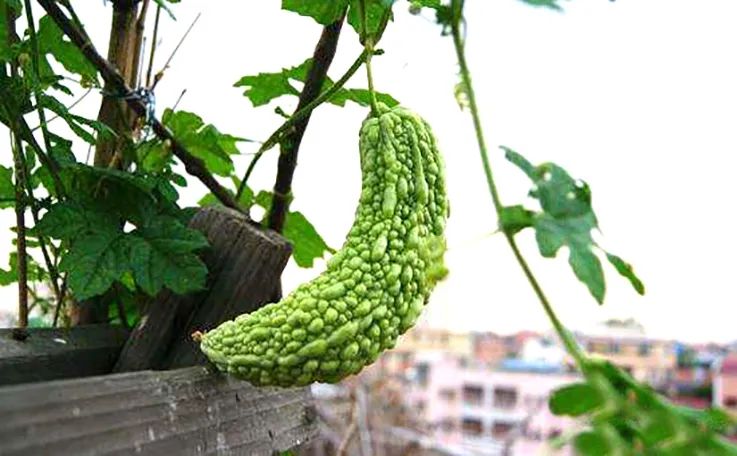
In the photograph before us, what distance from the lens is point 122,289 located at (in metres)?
0.97

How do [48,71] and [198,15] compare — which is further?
[198,15]

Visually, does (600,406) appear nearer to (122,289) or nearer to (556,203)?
(556,203)

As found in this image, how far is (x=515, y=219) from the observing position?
47cm

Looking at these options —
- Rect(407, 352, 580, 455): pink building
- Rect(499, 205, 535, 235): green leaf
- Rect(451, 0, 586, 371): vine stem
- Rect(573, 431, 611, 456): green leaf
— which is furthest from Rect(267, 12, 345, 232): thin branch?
Rect(407, 352, 580, 455): pink building

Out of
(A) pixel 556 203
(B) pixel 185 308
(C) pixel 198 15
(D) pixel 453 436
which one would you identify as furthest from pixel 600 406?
(D) pixel 453 436

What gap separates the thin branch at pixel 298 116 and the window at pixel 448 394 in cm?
349

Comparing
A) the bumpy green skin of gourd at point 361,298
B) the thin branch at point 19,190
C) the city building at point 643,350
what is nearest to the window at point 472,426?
the city building at point 643,350

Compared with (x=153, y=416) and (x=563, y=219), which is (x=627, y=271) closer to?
(x=563, y=219)

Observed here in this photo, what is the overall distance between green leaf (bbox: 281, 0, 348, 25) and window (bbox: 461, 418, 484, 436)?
334 centimetres

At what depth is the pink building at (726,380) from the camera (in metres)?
2.88

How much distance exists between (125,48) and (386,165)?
387 millimetres

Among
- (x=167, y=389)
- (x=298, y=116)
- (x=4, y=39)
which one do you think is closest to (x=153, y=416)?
(x=167, y=389)

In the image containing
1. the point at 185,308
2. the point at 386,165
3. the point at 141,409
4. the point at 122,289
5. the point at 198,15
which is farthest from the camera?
the point at 198,15

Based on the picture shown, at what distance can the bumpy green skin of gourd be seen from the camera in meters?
0.68
